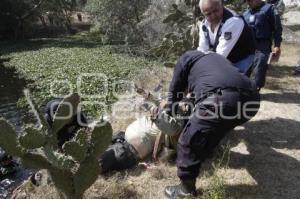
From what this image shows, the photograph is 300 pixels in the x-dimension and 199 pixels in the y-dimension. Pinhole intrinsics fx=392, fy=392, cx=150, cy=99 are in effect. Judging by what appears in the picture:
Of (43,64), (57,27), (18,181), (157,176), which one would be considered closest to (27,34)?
(57,27)

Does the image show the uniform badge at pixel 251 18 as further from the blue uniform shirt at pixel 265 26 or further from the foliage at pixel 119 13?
the foliage at pixel 119 13

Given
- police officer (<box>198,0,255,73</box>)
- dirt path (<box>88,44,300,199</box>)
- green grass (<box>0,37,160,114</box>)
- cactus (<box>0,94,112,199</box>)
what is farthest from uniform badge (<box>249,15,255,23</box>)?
green grass (<box>0,37,160,114</box>)

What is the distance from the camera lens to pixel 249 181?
4691 mm

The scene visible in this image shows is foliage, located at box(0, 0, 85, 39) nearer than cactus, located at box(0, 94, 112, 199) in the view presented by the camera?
No

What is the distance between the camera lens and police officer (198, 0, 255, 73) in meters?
4.57

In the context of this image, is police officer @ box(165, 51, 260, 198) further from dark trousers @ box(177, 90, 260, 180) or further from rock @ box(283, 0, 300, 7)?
rock @ box(283, 0, 300, 7)

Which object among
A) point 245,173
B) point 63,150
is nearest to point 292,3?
point 245,173

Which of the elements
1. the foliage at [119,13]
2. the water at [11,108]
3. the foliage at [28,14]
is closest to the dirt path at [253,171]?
the water at [11,108]

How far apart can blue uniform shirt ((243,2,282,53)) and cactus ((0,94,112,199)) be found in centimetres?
399

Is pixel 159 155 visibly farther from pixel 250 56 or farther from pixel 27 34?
pixel 27 34

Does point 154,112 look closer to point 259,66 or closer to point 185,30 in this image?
point 259,66

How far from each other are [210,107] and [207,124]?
173mm

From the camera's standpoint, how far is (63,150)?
4.00 m

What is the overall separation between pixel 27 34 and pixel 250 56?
33.8 metres
